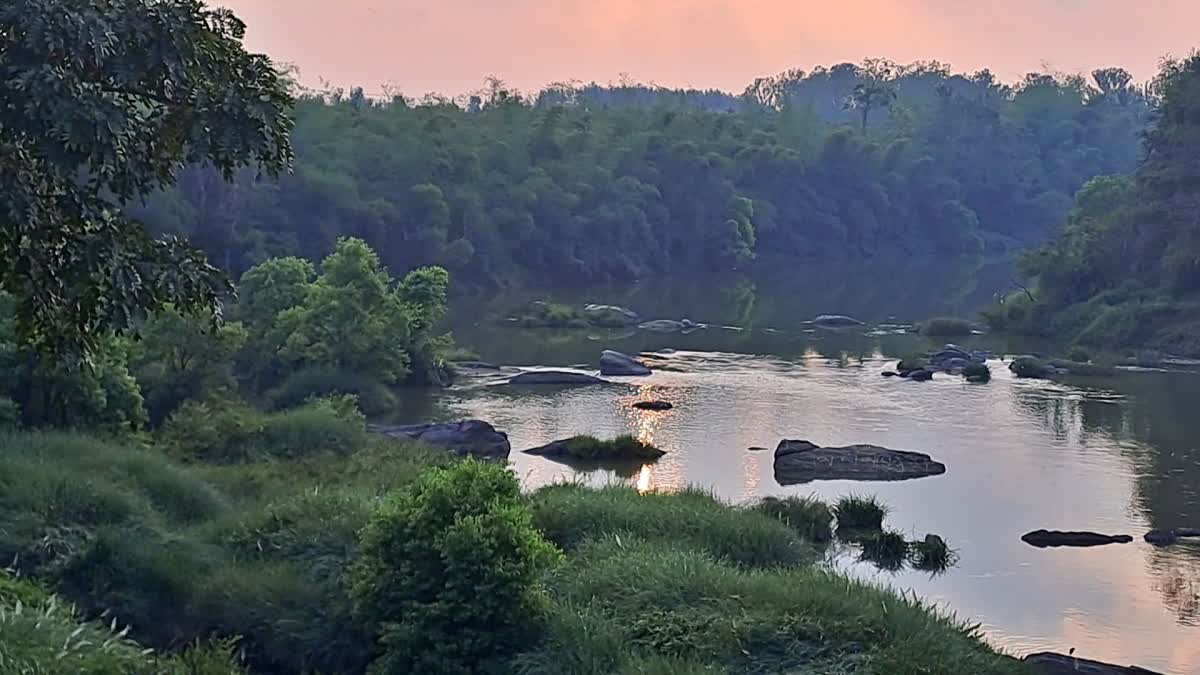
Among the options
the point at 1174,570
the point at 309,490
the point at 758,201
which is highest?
the point at 758,201

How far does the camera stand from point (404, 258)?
72.7 meters

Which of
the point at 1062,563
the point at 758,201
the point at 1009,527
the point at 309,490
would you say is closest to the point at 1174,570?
the point at 1062,563

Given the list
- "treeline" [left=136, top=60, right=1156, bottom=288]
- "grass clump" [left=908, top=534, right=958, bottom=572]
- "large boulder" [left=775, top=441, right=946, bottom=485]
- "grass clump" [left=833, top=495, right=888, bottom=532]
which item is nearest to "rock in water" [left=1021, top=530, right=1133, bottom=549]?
"grass clump" [left=908, top=534, right=958, bottom=572]

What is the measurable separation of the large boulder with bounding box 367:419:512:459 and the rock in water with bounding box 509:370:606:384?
1006cm

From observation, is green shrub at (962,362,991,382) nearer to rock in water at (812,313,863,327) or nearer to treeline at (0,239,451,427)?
rock in water at (812,313,863,327)

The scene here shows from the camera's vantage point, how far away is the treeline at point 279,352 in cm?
2297

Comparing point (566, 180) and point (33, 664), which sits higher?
point (566, 180)

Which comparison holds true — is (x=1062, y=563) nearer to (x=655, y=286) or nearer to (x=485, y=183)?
(x=655, y=286)

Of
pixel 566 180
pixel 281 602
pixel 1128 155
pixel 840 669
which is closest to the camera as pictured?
pixel 840 669

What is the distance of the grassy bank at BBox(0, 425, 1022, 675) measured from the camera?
48.3ft

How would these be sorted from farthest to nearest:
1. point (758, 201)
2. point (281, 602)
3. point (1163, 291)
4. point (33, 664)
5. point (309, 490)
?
point (758, 201) → point (1163, 291) → point (309, 490) → point (281, 602) → point (33, 664)

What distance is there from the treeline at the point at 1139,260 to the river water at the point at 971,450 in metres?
4.85

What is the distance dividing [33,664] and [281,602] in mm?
7948

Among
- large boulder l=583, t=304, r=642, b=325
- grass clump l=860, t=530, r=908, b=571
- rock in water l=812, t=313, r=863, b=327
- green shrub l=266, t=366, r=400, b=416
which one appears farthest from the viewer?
rock in water l=812, t=313, r=863, b=327
